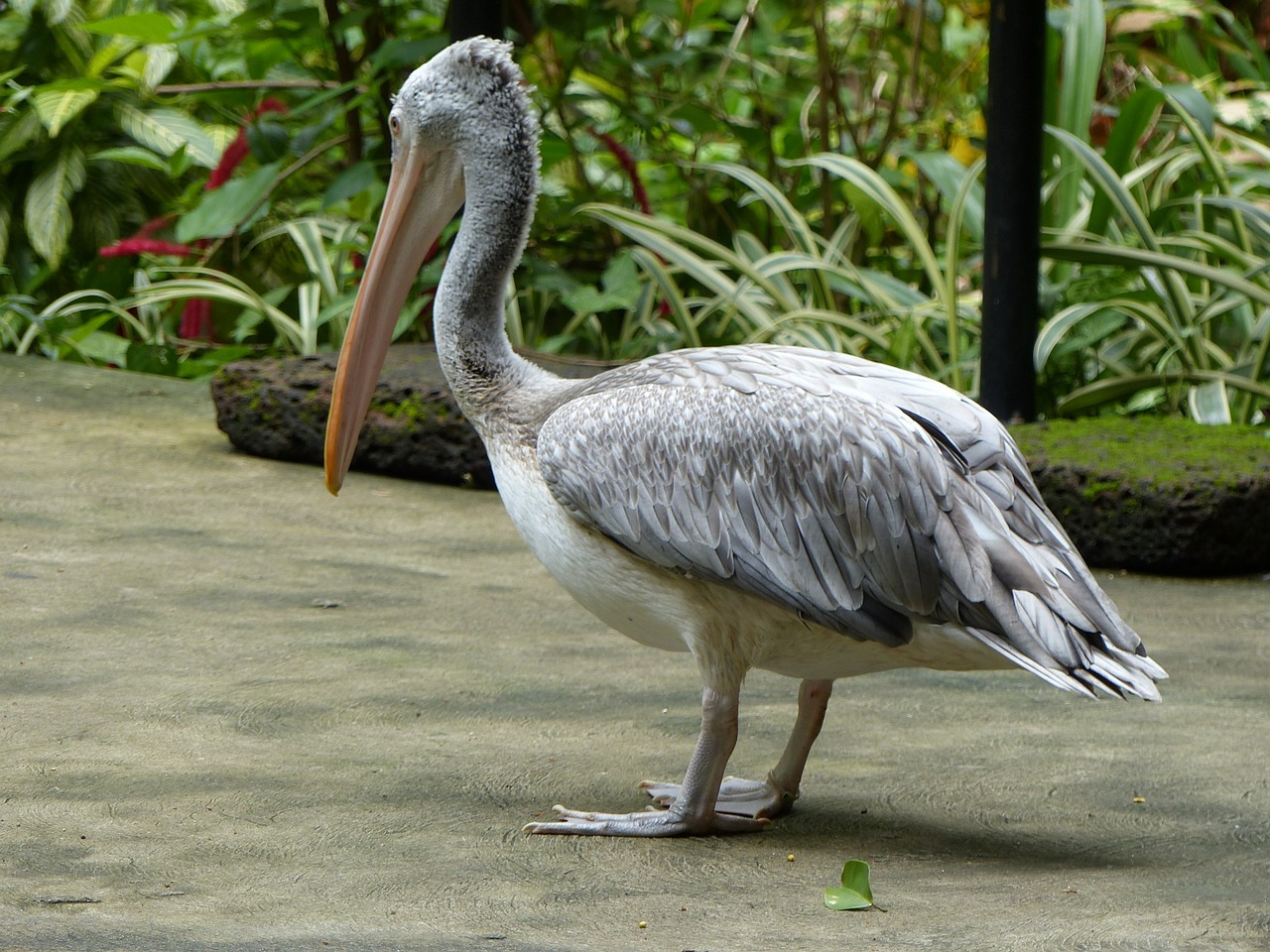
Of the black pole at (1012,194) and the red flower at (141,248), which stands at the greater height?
the black pole at (1012,194)

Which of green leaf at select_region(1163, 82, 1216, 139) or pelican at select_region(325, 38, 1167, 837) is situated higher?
green leaf at select_region(1163, 82, 1216, 139)

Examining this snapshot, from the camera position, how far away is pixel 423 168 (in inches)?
137

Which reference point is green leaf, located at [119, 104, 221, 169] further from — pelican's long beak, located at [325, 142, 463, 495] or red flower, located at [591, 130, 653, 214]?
pelican's long beak, located at [325, 142, 463, 495]

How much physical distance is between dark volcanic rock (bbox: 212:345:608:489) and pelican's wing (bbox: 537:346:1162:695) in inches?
105

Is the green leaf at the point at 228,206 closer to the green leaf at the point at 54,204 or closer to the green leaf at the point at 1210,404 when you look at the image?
the green leaf at the point at 54,204

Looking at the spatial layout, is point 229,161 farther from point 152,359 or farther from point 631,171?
point 631,171

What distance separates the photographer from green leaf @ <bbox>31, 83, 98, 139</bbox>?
7414 millimetres

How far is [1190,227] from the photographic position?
6988mm

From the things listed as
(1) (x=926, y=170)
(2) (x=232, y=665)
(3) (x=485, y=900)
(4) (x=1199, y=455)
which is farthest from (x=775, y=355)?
(1) (x=926, y=170)

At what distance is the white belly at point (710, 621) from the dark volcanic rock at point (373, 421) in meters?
2.63

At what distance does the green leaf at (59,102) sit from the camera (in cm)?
741

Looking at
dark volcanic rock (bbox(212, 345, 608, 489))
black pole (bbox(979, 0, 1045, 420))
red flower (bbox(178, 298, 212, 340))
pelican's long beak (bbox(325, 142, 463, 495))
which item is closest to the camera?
pelican's long beak (bbox(325, 142, 463, 495))

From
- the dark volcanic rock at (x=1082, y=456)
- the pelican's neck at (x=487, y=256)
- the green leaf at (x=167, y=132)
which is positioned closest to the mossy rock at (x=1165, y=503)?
the dark volcanic rock at (x=1082, y=456)

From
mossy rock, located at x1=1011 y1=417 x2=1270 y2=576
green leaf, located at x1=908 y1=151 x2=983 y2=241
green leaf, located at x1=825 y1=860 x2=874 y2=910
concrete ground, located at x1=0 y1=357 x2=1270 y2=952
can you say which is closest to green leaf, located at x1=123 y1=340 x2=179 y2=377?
concrete ground, located at x1=0 y1=357 x2=1270 y2=952
